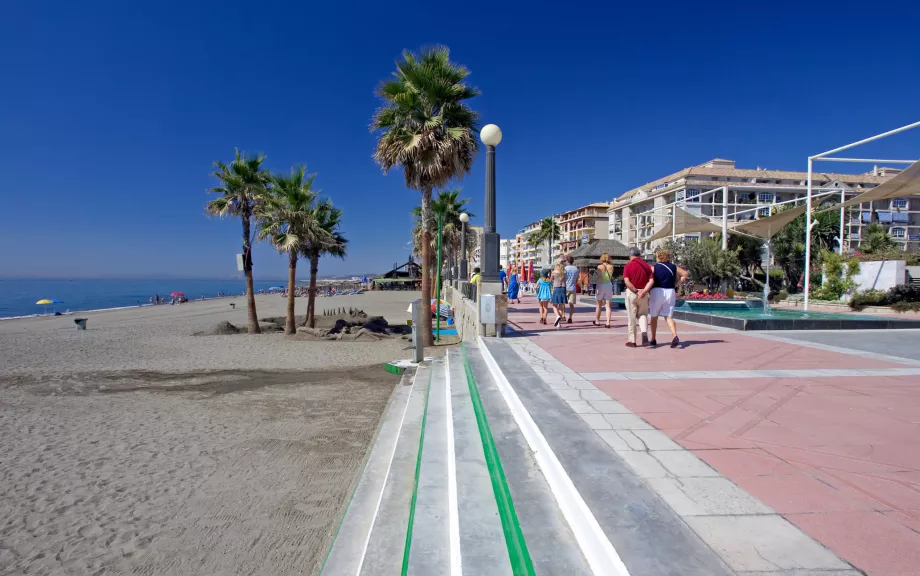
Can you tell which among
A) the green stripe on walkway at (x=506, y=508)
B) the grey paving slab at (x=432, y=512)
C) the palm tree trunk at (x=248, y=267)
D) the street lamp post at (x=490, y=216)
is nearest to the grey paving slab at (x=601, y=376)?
the green stripe on walkway at (x=506, y=508)

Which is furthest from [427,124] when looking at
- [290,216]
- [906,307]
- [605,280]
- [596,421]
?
[906,307]

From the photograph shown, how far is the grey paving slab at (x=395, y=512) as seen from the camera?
264 cm

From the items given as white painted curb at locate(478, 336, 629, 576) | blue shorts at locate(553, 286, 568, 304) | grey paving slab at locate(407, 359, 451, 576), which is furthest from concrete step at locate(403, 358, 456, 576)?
blue shorts at locate(553, 286, 568, 304)

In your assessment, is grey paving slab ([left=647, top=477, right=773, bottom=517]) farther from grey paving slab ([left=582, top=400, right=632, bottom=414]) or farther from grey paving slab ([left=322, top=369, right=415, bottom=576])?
grey paving slab ([left=322, top=369, right=415, bottom=576])

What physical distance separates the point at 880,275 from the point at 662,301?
15.4 metres

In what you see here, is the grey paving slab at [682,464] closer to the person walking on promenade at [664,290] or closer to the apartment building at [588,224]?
the person walking on promenade at [664,290]

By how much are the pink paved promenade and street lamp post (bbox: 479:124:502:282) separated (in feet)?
7.71

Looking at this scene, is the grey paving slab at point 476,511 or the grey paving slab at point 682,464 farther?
the grey paving slab at point 682,464

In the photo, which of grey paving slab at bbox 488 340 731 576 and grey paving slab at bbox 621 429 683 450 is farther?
grey paving slab at bbox 621 429 683 450

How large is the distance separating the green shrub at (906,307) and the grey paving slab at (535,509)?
54.1 ft

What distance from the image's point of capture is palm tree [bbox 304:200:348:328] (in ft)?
65.6

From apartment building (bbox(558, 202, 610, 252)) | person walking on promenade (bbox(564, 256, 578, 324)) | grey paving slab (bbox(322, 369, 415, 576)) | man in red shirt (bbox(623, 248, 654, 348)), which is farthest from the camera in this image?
apartment building (bbox(558, 202, 610, 252))

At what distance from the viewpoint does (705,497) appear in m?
2.46

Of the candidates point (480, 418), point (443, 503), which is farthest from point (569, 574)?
point (480, 418)
